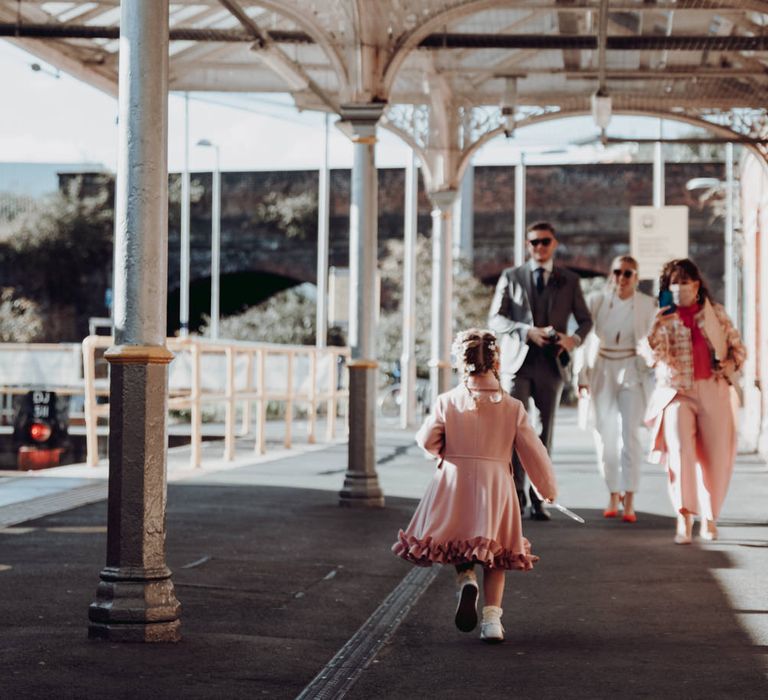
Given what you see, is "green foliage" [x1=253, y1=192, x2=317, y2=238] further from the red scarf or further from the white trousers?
the red scarf

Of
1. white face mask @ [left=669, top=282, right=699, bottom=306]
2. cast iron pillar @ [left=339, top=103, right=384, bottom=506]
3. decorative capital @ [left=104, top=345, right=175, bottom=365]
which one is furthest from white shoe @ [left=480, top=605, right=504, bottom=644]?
cast iron pillar @ [left=339, top=103, right=384, bottom=506]

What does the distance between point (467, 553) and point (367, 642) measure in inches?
21.7

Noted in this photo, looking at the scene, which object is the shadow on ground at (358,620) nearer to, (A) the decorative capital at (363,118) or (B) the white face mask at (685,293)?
(B) the white face mask at (685,293)

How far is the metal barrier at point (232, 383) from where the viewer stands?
16125mm

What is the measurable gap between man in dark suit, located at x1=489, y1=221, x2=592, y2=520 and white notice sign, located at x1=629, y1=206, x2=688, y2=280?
1620cm

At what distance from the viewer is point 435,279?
23.1 metres

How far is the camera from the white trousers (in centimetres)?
1146

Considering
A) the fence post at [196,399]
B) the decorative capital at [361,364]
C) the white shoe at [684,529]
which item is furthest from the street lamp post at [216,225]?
the white shoe at [684,529]

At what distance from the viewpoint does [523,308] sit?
37.3ft

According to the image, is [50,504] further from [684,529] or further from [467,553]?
[467,553]

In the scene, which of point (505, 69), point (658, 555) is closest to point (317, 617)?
point (658, 555)

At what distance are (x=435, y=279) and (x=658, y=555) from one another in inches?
542

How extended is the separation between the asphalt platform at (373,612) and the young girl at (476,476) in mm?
355

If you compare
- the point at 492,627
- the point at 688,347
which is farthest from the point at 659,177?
the point at 492,627
